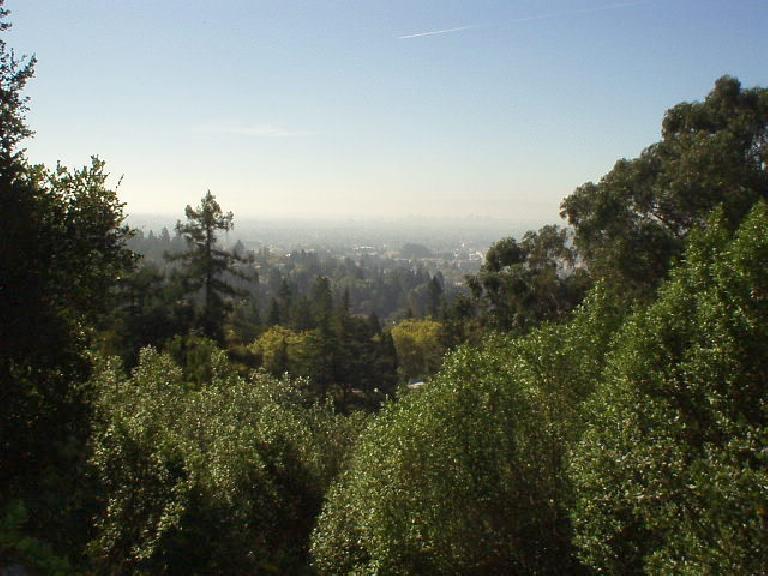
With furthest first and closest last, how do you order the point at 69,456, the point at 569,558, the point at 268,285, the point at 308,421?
1. the point at 268,285
2. the point at 308,421
3. the point at 569,558
4. the point at 69,456

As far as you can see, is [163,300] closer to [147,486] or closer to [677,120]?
[147,486]

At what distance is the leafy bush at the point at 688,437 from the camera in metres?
7.60

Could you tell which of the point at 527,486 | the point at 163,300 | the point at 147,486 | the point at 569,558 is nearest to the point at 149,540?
the point at 147,486

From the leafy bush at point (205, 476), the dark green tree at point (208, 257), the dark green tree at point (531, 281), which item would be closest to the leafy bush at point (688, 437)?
the leafy bush at point (205, 476)

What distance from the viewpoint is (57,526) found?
795 cm

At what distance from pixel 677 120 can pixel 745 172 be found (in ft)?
18.2

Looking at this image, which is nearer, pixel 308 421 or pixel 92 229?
pixel 92 229

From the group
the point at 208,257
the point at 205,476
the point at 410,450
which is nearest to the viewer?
the point at 410,450

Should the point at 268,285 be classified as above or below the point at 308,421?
below

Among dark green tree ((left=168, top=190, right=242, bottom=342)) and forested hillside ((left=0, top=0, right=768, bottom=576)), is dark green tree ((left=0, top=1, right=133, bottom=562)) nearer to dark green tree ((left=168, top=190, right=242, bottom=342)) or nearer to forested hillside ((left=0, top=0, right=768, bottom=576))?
forested hillside ((left=0, top=0, right=768, bottom=576))

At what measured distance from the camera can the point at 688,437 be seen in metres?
9.35

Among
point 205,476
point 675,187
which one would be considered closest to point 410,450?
point 205,476

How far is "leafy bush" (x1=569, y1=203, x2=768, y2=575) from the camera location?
760 cm

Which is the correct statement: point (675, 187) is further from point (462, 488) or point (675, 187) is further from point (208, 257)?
point (208, 257)
